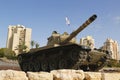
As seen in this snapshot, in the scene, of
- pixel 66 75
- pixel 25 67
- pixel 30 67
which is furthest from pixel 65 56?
pixel 66 75

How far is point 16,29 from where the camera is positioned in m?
110

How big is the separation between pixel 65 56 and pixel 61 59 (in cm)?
39

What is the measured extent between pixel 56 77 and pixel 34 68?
12.6 metres

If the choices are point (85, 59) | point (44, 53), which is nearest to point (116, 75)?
point (85, 59)

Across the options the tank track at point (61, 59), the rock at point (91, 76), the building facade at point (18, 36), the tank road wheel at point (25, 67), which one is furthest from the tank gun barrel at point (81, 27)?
the building facade at point (18, 36)

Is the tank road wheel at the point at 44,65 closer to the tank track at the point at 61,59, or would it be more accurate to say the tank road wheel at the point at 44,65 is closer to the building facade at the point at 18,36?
the tank track at the point at 61,59

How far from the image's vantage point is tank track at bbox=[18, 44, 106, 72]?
48.8ft

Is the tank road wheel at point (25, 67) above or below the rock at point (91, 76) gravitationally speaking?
below

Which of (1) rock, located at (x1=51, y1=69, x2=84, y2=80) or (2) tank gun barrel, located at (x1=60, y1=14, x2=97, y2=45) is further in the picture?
(2) tank gun barrel, located at (x1=60, y1=14, x2=97, y2=45)

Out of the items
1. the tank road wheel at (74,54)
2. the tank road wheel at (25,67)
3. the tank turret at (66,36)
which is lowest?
the tank road wheel at (25,67)

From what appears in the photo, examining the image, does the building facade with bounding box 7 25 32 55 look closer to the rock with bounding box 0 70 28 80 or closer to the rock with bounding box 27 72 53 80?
A: the rock with bounding box 27 72 53 80

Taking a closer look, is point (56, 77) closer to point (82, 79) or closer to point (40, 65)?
point (82, 79)

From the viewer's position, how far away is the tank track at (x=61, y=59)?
14.9m

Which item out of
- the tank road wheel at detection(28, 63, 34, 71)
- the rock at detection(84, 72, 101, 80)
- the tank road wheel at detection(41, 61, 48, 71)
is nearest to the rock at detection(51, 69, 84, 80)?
the rock at detection(84, 72, 101, 80)
